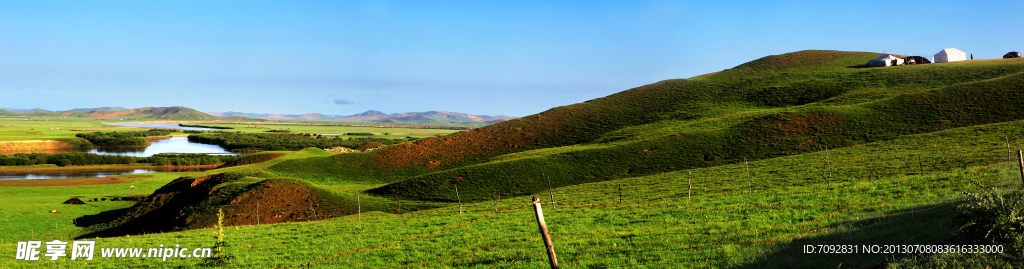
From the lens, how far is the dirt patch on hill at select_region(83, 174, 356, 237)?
32625 millimetres

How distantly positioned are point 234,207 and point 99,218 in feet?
56.1

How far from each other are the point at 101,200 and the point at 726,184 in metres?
61.9

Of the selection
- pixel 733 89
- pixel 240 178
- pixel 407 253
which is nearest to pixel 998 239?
pixel 407 253

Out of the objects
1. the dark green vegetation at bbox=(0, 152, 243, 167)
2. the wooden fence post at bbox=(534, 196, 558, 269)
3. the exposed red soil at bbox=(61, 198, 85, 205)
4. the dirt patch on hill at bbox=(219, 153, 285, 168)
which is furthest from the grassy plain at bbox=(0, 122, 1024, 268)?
the dark green vegetation at bbox=(0, 152, 243, 167)

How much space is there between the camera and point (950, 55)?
312ft

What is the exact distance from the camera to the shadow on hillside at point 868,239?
970 cm

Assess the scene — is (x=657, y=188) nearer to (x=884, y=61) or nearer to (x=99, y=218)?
(x=99, y=218)

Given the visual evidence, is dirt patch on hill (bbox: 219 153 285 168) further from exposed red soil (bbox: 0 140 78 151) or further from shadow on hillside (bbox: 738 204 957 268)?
exposed red soil (bbox: 0 140 78 151)

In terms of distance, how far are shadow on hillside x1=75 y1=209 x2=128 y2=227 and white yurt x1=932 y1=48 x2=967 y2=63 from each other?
136678 mm

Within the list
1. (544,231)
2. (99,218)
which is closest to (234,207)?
(99,218)

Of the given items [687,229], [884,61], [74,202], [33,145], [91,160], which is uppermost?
[884,61]

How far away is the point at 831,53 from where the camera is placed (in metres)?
109

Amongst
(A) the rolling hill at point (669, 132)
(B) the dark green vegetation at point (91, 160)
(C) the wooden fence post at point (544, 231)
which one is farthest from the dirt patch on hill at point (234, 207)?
(B) the dark green vegetation at point (91, 160)

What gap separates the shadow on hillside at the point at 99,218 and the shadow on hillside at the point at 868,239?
1924 inches
